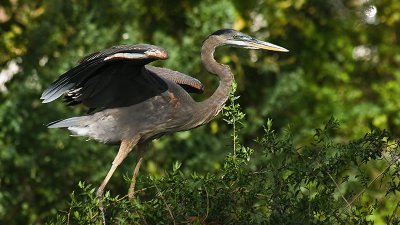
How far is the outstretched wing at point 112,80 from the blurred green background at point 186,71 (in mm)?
2143

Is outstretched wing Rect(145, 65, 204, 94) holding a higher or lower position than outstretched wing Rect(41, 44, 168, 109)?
lower

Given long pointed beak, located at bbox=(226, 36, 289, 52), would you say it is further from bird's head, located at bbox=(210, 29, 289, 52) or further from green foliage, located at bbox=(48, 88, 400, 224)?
green foliage, located at bbox=(48, 88, 400, 224)

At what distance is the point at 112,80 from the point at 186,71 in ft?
10.4

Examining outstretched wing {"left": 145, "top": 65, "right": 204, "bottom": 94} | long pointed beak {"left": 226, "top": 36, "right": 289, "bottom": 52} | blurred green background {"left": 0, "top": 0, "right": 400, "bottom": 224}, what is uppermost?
long pointed beak {"left": 226, "top": 36, "right": 289, "bottom": 52}

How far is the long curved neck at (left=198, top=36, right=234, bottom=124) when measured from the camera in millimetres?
6770

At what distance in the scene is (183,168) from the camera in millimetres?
9836

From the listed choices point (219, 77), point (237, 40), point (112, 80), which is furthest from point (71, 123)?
point (237, 40)

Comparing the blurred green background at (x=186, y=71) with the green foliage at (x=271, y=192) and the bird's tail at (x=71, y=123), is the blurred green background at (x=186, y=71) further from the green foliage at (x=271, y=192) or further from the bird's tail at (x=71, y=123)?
the green foliage at (x=271, y=192)

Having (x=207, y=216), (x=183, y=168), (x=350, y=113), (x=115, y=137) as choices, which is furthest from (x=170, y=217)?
(x=350, y=113)

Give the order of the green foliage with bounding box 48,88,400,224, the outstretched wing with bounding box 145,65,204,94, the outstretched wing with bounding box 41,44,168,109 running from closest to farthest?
1. the green foliage with bounding box 48,88,400,224
2. the outstretched wing with bounding box 41,44,168,109
3. the outstretched wing with bounding box 145,65,204,94

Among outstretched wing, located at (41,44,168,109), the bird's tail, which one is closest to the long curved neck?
outstretched wing, located at (41,44,168,109)

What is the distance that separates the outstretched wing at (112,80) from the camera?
20.1ft

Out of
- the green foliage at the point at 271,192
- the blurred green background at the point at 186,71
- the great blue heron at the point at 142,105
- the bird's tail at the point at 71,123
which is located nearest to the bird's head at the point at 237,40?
the great blue heron at the point at 142,105

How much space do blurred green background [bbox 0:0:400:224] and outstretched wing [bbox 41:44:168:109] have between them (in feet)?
7.03
